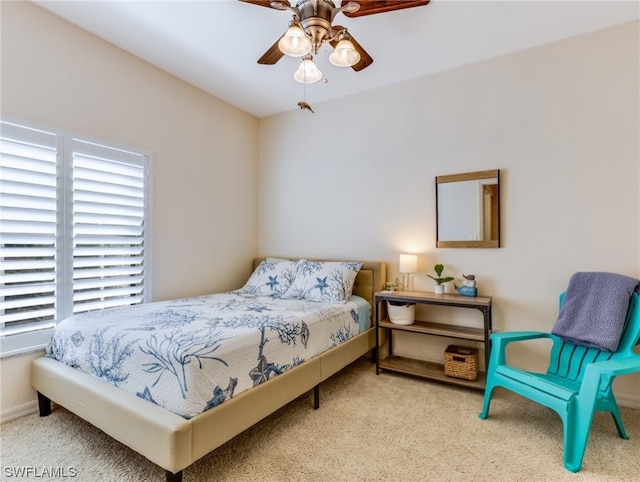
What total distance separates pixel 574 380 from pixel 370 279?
173cm

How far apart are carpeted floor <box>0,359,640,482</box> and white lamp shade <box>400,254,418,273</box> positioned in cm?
110

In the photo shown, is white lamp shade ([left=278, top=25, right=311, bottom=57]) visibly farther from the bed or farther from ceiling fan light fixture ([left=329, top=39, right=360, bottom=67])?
the bed

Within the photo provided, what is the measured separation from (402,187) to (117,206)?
2.61m

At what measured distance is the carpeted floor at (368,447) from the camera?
1707 mm

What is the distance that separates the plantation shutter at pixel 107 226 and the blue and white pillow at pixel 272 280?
1058 mm

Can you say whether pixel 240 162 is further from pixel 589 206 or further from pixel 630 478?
pixel 630 478

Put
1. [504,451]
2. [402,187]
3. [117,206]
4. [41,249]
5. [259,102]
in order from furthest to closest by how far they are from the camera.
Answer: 1. [259,102]
2. [402,187]
3. [117,206]
4. [41,249]
5. [504,451]

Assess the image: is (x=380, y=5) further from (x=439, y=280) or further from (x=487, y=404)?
(x=487, y=404)

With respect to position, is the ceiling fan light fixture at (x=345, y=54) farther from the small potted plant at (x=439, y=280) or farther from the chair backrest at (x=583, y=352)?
the chair backrest at (x=583, y=352)

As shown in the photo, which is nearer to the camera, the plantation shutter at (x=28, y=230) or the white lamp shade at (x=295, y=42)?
the white lamp shade at (x=295, y=42)

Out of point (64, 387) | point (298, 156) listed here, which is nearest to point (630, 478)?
point (64, 387)

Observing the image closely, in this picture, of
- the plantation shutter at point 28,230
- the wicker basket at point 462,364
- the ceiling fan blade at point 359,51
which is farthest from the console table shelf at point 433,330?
the plantation shutter at point 28,230

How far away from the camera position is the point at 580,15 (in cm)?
236

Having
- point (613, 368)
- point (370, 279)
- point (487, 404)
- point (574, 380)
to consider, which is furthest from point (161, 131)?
point (574, 380)
